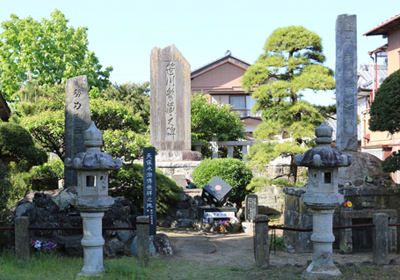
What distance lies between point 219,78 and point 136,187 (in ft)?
56.8

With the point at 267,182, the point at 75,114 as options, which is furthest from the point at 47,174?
the point at 267,182

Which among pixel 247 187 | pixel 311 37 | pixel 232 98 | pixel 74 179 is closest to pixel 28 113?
pixel 74 179

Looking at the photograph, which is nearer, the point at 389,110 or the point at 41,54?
the point at 389,110

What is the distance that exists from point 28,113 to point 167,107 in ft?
18.8

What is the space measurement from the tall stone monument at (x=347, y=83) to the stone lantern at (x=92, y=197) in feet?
23.3

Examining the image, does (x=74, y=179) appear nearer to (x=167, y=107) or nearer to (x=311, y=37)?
(x=167, y=107)

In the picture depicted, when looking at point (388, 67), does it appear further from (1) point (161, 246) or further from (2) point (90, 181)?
(2) point (90, 181)

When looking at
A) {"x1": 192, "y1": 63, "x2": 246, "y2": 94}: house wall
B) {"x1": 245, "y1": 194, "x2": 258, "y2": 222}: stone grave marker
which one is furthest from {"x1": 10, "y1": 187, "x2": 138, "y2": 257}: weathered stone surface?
{"x1": 192, "y1": 63, "x2": 246, "y2": 94}: house wall

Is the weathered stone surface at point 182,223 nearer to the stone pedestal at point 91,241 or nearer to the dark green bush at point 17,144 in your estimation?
the dark green bush at point 17,144

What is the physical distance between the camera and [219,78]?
95.8 ft

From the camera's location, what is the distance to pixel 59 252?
8.78 m

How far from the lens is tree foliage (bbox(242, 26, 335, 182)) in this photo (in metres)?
14.0

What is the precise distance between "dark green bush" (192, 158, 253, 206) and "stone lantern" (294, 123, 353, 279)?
8.73 m

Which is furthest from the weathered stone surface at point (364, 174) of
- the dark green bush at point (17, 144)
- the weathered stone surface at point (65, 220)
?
the dark green bush at point (17, 144)
